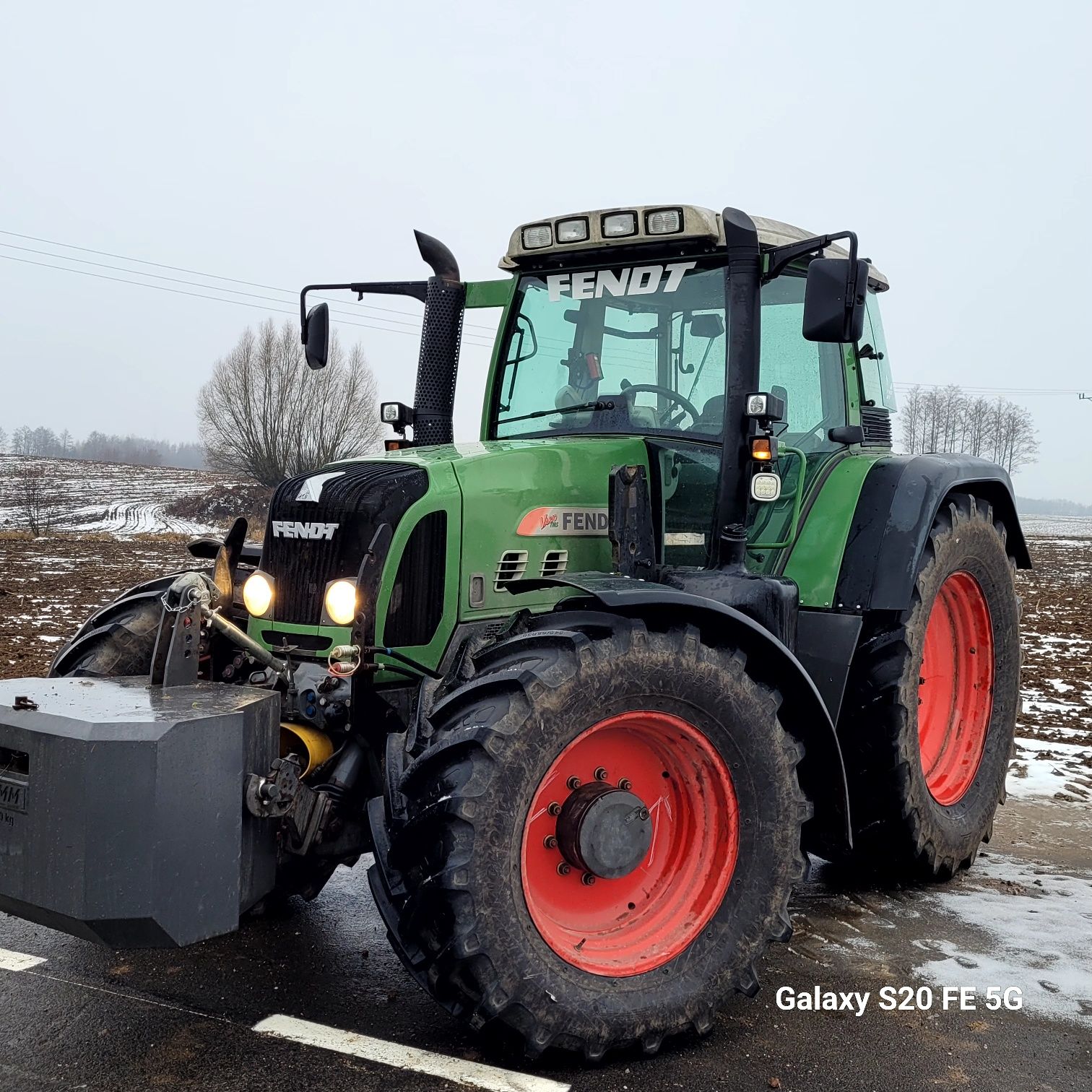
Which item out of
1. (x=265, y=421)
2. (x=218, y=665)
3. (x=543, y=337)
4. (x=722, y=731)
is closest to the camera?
(x=722, y=731)

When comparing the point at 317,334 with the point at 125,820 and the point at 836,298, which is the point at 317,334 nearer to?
the point at 836,298

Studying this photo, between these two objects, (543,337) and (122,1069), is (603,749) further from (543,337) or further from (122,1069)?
(543,337)

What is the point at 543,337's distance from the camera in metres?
4.73

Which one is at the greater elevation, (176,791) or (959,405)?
(959,405)

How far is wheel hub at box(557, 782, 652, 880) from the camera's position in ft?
10.8

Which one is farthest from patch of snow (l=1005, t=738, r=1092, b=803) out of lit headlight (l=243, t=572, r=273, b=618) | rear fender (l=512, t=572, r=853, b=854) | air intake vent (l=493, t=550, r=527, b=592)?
lit headlight (l=243, t=572, r=273, b=618)

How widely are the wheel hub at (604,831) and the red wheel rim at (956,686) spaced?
2318mm

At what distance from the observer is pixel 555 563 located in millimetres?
4059

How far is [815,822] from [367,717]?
1.68 meters

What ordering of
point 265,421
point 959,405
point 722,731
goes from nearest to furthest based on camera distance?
1. point 722,731
2. point 265,421
3. point 959,405

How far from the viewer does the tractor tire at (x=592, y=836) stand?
2.94 meters

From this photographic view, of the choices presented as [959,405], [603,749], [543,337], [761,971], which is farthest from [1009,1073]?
[959,405]

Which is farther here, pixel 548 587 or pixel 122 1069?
pixel 548 587

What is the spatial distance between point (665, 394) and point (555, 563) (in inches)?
34.0
